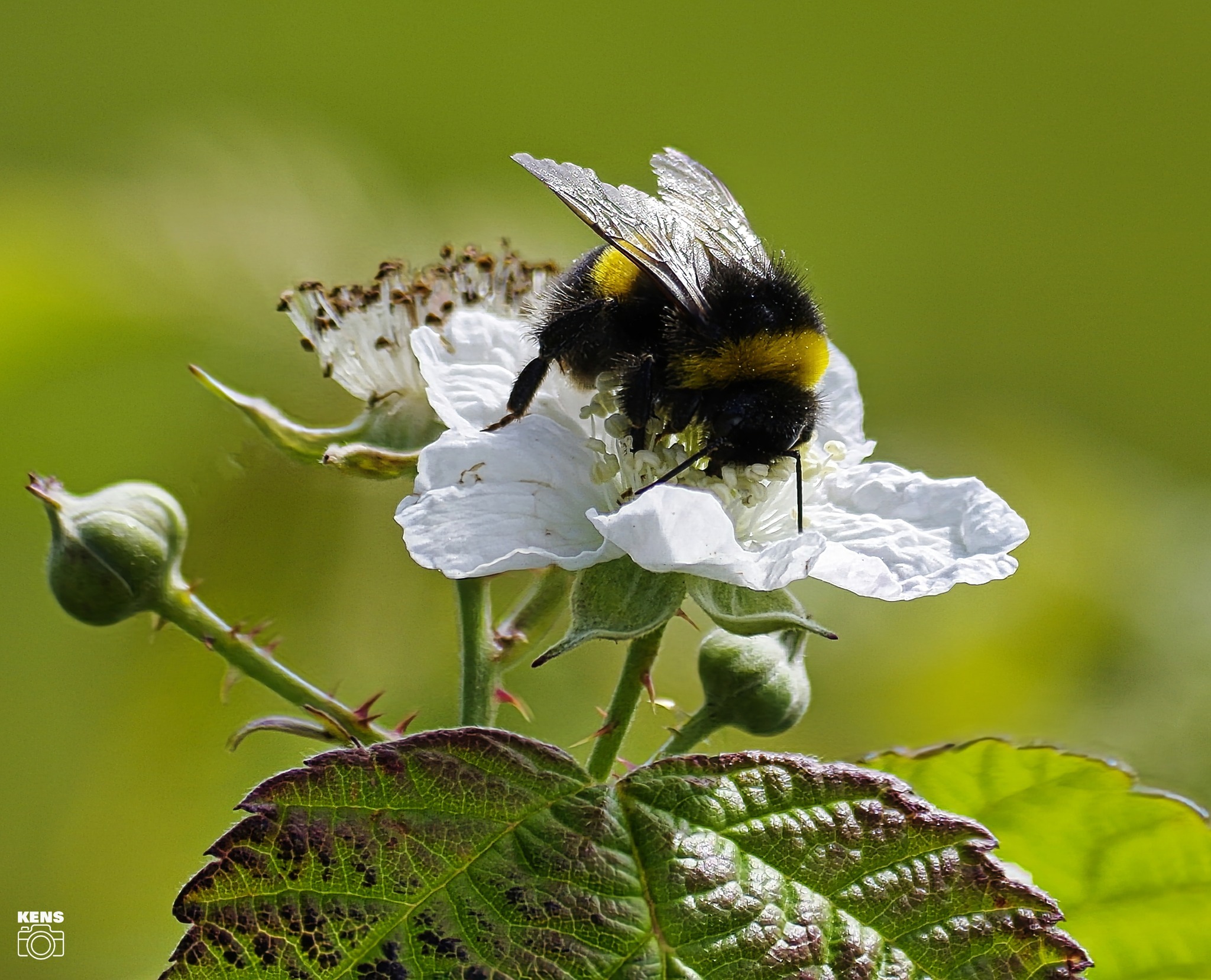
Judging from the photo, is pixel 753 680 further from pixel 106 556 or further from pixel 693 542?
pixel 106 556

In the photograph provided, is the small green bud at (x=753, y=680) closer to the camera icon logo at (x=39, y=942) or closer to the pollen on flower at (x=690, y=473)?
the pollen on flower at (x=690, y=473)

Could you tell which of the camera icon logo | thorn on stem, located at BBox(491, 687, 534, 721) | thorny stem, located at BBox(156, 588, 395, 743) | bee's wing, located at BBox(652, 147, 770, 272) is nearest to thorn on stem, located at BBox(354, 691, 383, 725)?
thorny stem, located at BBox(156, 588, 395, 743)

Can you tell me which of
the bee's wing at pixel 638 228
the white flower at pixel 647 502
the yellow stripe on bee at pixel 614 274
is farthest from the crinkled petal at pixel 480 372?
the bee's wing at pixel 638 228

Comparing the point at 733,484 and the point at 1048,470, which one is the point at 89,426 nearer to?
the point at 733,484

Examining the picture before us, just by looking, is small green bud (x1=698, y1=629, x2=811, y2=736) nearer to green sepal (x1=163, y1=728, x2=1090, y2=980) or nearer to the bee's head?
the bee's head

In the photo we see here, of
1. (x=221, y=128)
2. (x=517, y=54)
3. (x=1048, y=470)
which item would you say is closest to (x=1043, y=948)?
(x=1048, y=470)

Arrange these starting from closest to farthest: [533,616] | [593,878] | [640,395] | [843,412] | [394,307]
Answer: [593,878] → [640,395] → [533,616] → [843,412] → [394,307]

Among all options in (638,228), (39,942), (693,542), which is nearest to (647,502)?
(693,542)
